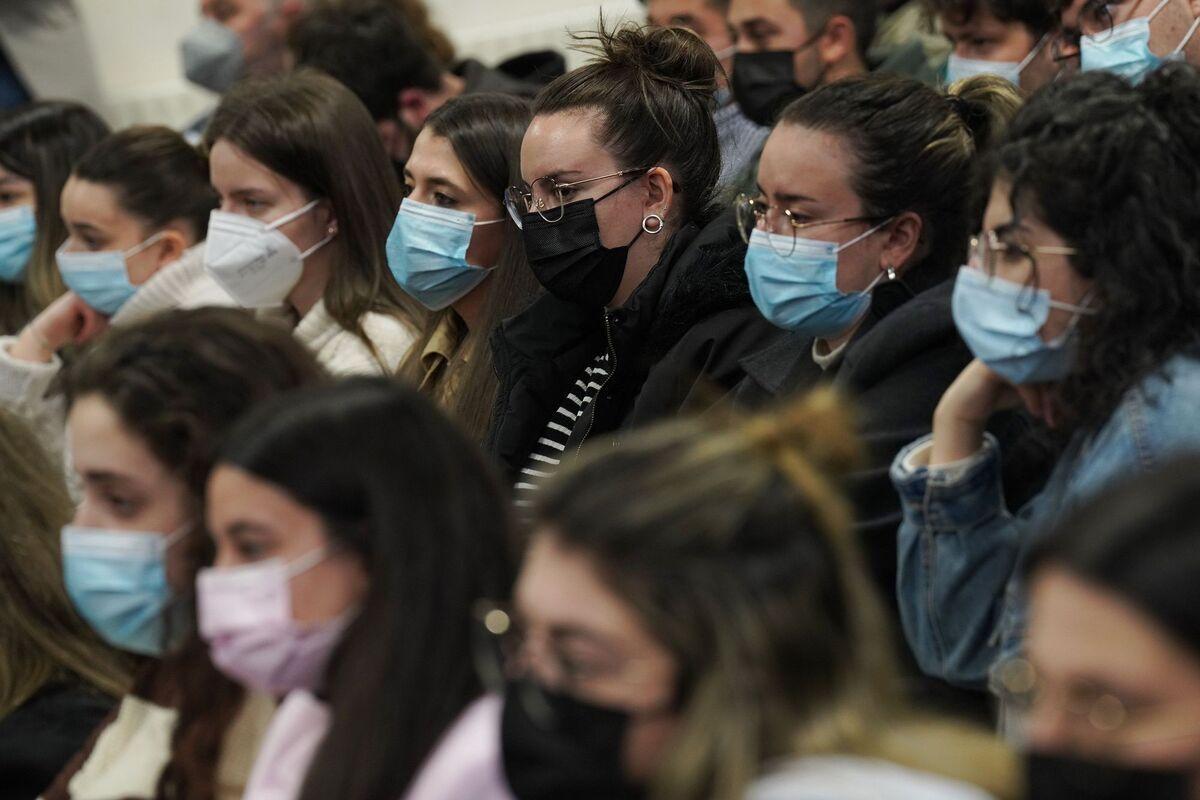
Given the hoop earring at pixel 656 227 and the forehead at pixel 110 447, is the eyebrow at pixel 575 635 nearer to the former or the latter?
the forehead at pixel 110 447

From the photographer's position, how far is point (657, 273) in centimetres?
364

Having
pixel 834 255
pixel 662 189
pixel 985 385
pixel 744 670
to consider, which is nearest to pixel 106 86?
pixel 662 189

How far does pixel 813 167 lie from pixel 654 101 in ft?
2.01

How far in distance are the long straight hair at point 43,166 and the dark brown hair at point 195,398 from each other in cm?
293

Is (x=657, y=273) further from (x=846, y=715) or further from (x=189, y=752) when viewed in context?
(x=846, y=715)

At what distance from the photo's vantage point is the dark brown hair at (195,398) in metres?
2.59

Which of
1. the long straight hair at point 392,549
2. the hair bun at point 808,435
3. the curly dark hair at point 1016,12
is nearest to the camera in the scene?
the hair bun at point 808,435

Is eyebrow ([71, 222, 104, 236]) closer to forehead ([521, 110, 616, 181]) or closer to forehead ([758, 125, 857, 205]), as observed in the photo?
forehead ([521, 110, 616, 181])

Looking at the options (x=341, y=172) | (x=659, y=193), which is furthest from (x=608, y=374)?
(x=341, y=172)

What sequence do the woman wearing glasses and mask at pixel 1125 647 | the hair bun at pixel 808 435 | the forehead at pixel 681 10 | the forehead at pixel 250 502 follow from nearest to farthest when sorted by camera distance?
the woman wearing glasses and mask at pixel 1125 647 < the hair bun at pixel 808 435 < the forehead at pixel 250 502 < the forehead at pixel 681 10

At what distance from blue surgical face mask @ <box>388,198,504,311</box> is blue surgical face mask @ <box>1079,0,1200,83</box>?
1536 mm

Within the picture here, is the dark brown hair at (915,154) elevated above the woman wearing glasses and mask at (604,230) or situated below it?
above

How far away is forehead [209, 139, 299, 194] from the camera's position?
458 cm

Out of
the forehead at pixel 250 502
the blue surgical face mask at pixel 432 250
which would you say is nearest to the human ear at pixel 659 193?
the blue surgical face mask at pixel 432 250
